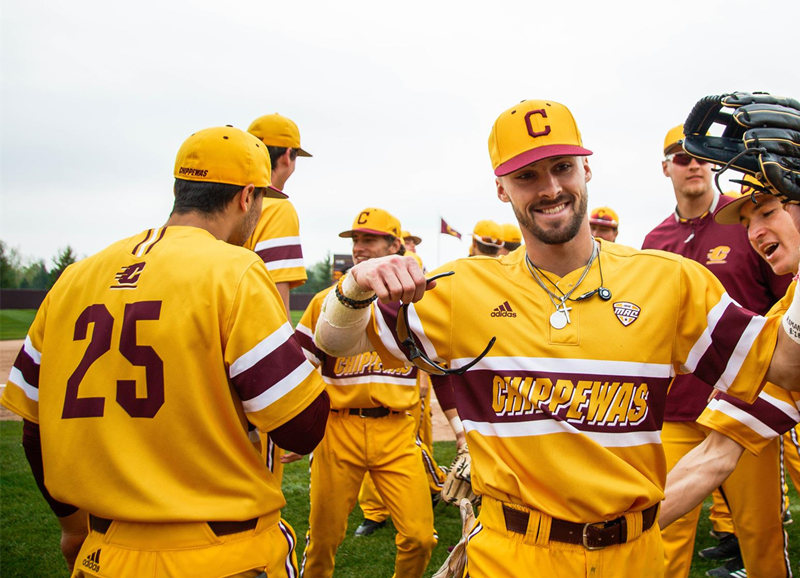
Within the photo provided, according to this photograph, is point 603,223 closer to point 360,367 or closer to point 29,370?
point 360,367

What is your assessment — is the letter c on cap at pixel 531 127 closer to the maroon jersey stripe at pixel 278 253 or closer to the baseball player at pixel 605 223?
the maroon jersey stripe at pixel 278 253

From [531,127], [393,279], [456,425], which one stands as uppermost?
[531,127]

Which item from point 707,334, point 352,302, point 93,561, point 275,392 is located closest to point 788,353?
point 707,334

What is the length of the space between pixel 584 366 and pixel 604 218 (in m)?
7.42

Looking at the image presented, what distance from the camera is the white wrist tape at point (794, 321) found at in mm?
2033

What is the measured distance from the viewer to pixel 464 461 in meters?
3.18

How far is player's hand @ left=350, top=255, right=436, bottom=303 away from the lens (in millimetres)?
2037

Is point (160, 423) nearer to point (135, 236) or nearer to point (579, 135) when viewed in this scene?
point (135, 236)

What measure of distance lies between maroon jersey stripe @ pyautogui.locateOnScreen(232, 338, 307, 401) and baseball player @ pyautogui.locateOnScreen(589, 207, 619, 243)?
23.7 ft

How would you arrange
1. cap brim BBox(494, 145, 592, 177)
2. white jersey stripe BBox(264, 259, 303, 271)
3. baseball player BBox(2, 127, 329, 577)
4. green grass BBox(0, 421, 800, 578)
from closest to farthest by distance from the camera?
baseball player BBox(2, 127, 329, 577)
cap brim BBox(494, 145, 592, 177)
white jersey stripe BBox(264, 259, 303, 271)
green grass BBox(0, 421, 800, 578)

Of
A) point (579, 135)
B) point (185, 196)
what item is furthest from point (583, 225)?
point (185, 196)

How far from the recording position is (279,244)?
164 inches

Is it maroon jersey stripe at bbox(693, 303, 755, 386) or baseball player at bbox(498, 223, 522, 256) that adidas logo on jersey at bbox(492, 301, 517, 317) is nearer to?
maroon jersey stripe at bbox(693, 303, 755, 386)

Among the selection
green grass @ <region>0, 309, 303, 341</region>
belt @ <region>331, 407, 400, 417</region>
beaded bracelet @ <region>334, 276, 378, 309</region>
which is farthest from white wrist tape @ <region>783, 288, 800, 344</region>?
green grass @ <region>0, 309, 303, 341</region>
